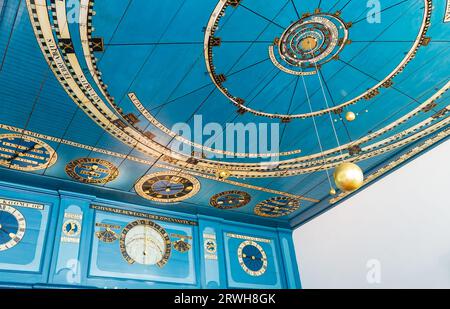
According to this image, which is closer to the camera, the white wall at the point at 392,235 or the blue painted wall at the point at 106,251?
the blue painted wall at the point at 106,251

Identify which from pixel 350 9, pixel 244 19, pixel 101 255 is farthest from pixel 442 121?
pixel 101 255

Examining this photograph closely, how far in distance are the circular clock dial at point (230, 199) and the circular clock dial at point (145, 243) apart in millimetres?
1477

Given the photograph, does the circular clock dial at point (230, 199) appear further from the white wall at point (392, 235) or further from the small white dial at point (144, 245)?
the white wall at point (392, 235)

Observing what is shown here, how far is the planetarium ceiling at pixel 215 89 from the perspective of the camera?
476 cm

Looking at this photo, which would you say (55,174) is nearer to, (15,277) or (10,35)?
(15,277)

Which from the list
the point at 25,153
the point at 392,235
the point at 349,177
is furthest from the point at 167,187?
the point at 392,235

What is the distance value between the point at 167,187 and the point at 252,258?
324 centimetres

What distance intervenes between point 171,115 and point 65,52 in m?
1.94

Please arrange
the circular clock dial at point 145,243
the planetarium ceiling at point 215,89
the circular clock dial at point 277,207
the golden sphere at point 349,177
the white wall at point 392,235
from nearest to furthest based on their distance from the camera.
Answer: the golden sphere at point 349,177
the planetarium ceiling at point 215,89
the white wall at point 392,235
the circular clock dial at point 145,243
the circular clock dial at point 277,207

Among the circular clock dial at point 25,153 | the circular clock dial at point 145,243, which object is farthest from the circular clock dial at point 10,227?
the circular clock dial at point 145,243

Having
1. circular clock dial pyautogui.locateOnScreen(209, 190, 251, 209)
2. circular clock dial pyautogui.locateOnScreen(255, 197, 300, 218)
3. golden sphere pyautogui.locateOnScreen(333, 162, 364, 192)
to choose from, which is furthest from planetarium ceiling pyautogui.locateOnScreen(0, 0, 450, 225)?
golden sphere pyautogui.locateOnScreen(333, 162, 364, 192)

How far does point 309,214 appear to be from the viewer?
33.4 feet

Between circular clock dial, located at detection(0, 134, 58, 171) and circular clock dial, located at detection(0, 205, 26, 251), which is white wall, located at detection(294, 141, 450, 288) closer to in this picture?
circular clock dial, located at detection(0, 134, 58, 171)

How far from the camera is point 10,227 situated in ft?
22.9
